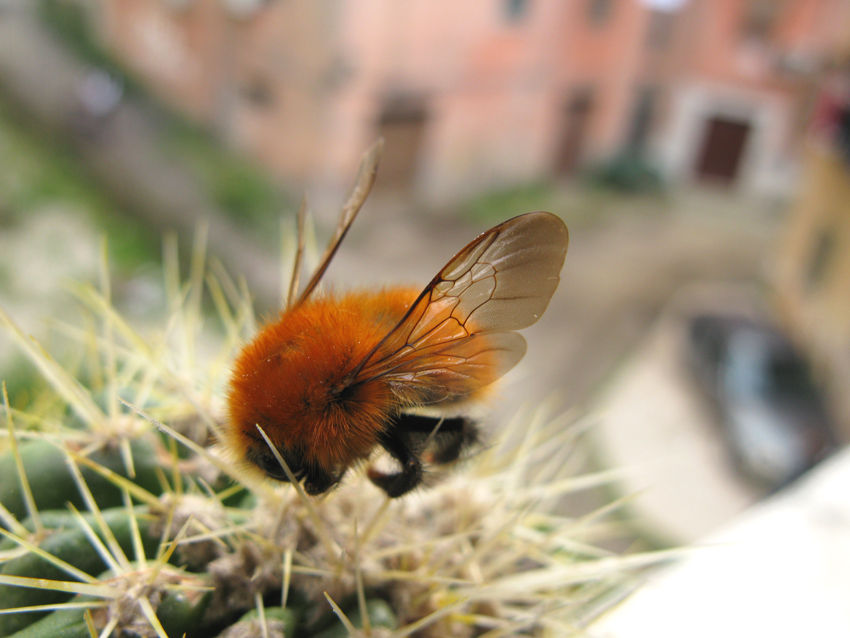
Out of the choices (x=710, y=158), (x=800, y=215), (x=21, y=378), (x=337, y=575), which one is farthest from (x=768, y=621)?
(x=710, y=158)

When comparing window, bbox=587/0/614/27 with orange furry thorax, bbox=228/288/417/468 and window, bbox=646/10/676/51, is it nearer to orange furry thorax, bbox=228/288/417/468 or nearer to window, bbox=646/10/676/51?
window, bbox=646/10/676/51

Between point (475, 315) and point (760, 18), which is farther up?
point (760, 18)

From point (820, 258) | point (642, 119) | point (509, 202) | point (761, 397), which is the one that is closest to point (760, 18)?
point (642, 119)

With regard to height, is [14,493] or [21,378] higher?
[14,493]

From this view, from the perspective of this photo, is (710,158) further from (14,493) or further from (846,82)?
(14,493)

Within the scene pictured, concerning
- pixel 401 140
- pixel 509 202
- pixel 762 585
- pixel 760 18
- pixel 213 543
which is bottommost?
pixel 509 202

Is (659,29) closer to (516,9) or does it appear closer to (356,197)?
(516,9)
